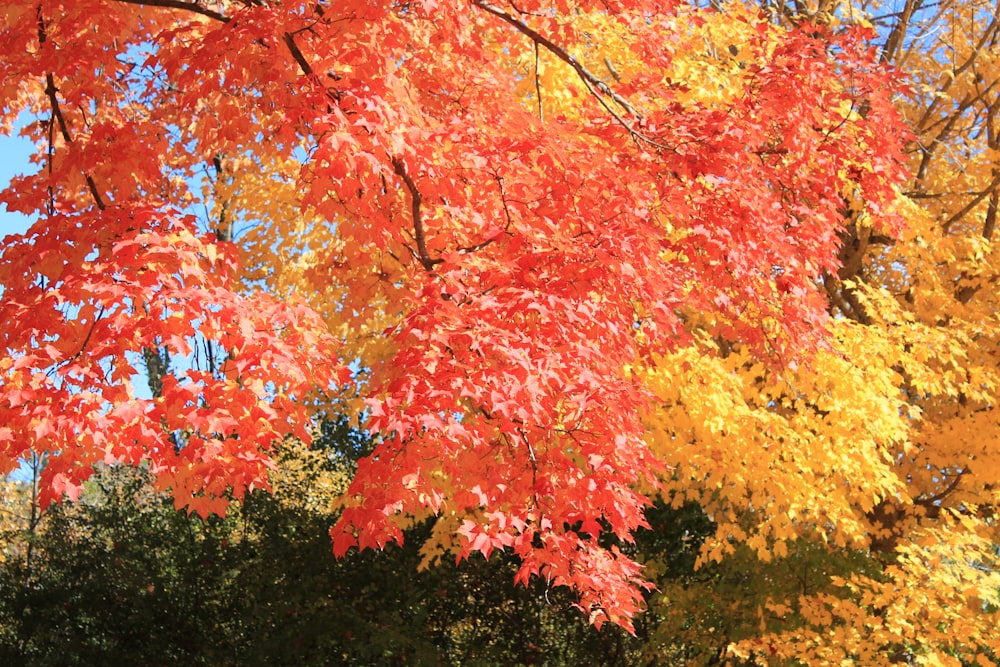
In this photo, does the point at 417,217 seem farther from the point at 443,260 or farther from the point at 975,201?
the point at 975,201

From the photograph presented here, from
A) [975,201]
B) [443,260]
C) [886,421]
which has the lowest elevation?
[886,421]

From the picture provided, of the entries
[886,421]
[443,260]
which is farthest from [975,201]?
[443,260]

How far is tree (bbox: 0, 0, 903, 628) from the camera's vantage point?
4430mm

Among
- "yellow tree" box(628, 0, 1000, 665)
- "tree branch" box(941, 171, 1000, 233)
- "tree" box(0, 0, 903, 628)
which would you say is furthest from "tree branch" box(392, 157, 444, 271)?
"tree branch" box(941, 171, 1000, 233)

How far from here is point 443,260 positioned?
5441mm

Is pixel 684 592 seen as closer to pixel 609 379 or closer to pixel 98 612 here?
pixel 609 379

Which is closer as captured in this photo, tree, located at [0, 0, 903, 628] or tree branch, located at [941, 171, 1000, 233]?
tree, located at [0, 0, 903, 628]

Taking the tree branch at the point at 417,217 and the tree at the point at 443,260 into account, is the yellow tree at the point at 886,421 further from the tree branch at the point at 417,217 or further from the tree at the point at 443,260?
the tree branch at the point at 417,217

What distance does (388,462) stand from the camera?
452 cm

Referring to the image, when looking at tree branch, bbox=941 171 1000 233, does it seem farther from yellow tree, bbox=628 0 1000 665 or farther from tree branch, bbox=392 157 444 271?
tree branch, bbox=392 157 444 271

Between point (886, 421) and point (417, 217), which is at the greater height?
point (417, 217)

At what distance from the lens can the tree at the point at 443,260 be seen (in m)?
4.43

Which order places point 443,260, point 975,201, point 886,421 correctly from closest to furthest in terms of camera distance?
1. point 443,260
2. point 886,421
3. point 975,201

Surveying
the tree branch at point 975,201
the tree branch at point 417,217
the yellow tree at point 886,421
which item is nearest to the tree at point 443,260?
the tree branch at point 417,217
